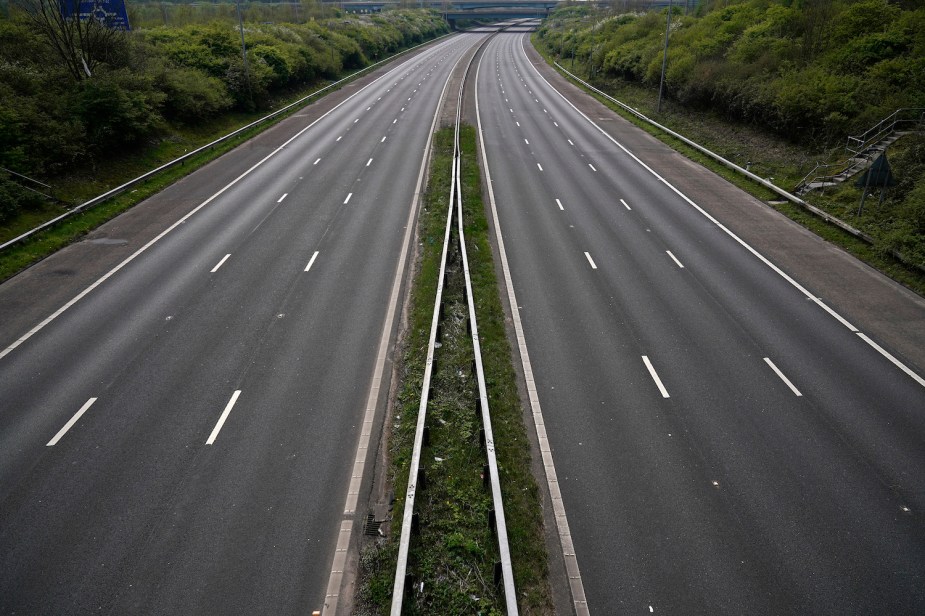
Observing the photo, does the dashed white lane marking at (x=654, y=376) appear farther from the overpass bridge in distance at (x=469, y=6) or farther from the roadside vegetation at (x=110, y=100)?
the overpass bridge in distance at (x=469, y=6)

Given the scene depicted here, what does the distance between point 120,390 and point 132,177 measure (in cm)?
1876

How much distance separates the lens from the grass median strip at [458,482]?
747 centimetres

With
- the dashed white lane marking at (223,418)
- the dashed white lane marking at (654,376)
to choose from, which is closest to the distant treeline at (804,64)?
the dashed white lane marking at (654,376)

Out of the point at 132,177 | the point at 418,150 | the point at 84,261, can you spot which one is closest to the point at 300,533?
the point at 84,261

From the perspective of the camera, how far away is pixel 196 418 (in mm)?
10914

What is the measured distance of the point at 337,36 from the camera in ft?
216

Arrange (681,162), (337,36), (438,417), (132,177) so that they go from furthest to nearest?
(337,36), (681,162), (132,177), (438,417)

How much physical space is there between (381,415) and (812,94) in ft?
94.3

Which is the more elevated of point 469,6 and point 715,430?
point 469,6

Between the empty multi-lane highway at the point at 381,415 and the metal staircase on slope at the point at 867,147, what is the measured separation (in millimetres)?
4066

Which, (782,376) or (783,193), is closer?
(782,376)

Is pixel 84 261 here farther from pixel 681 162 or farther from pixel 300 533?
pixel 681 162

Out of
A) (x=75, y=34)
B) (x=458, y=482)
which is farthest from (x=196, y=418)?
(x=75, y=34)

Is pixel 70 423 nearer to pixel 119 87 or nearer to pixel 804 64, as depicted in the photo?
pixel 119 87
